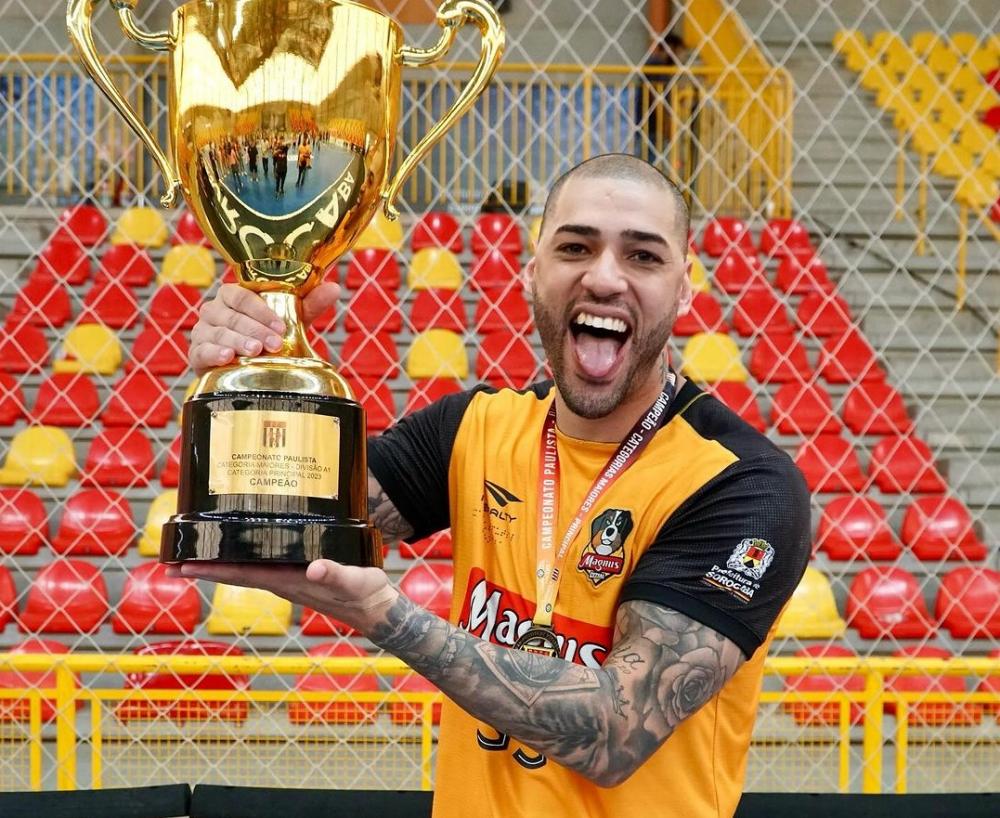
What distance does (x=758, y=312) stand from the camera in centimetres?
546

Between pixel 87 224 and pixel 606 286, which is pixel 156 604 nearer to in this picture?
pixel 606 286

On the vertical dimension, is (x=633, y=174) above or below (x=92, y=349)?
below

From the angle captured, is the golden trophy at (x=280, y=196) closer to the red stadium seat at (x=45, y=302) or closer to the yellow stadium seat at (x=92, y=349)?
the yellow stadium seat at (x=92, y=349)

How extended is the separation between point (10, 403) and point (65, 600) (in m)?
1.24

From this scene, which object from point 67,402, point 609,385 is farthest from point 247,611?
point 609,385

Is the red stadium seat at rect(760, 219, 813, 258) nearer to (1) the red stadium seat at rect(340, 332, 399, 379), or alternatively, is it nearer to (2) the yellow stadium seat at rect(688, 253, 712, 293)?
(2) the yellow stadium seat at rect(688, 253, 712, 293)

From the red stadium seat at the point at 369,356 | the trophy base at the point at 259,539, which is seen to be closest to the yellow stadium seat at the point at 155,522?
the red stadium seat at the point at 369,356

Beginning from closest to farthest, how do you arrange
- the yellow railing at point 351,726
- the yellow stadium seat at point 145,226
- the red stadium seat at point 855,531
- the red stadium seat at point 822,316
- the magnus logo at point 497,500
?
the magnus logo at point 497,500, the yellow railing at point 351,726, the red stadium seat at point 855,531, the red stadium seat at point 822,316, the yellow stadium seat at point 145,226

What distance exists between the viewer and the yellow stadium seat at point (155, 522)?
4.19m

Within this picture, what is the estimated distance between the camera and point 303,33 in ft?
3.98

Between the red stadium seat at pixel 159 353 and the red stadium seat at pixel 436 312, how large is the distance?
39.4 inches

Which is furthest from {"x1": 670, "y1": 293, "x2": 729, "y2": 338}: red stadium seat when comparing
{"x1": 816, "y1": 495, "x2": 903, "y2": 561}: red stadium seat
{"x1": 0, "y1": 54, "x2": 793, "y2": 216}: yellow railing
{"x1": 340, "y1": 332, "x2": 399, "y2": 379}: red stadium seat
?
{"x1": 0, "y1": 54, "x2": 793, "y2": 216}: yellow railing

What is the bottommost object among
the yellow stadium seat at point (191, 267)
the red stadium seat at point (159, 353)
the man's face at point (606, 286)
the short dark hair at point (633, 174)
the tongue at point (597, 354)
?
the tongue at point (597, 354)

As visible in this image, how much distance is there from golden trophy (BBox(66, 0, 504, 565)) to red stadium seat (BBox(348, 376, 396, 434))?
3.00 meters
